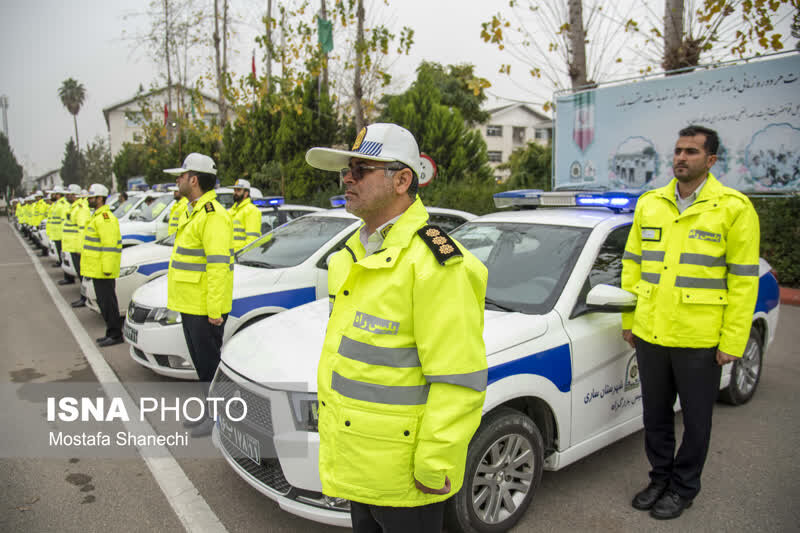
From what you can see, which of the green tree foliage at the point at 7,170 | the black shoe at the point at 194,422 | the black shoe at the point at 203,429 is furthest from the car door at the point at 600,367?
the green tree foliage at the point at 7,170

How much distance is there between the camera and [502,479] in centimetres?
276

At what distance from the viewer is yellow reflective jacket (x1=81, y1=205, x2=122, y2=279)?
265 inches

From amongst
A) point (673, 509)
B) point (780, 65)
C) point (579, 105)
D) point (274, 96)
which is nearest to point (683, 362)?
point (673, 509)

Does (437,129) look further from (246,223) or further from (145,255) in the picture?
(145,255)

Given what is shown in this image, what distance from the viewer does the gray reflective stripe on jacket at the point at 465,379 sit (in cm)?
162

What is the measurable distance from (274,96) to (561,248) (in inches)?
624

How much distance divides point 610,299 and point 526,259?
696mm

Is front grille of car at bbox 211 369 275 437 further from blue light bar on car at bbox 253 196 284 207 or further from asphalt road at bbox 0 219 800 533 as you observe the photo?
blue light bar on car at bbox 253 196 284 207

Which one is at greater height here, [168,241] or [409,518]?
[168,241]

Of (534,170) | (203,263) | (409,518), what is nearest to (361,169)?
(409,518)

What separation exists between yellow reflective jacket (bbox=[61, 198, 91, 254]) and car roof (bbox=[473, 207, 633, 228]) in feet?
22.6

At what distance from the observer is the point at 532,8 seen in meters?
9.86

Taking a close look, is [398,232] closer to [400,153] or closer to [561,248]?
[400,153]

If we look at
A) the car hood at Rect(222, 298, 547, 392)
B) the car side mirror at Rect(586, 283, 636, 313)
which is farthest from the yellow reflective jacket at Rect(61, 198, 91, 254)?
the car side mirror at Rect(586, 283, 636, 313)
